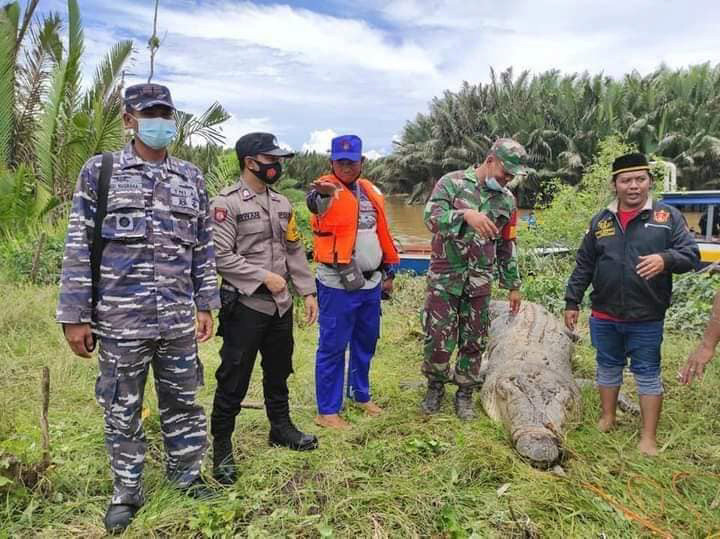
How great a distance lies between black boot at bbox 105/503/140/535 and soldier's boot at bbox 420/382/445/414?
2.10m

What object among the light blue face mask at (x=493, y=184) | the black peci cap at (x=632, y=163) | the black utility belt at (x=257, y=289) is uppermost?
the black peci cap at (x=632, y=163)

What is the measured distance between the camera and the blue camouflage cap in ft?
8.00

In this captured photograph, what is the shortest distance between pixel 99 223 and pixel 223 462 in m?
1.44

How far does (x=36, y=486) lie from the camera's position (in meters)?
2.69

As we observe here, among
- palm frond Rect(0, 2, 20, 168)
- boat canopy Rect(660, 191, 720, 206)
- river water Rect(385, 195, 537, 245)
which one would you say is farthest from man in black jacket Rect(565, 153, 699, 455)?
palm frond Rect(0, 2, 20, 168)

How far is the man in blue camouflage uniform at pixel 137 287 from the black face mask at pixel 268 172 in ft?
1.46

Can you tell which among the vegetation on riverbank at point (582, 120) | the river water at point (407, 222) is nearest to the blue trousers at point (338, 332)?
the river water at point (407, 222)

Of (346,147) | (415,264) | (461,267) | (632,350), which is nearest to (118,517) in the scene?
(346,147)

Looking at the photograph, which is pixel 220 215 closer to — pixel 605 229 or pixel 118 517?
pixel 118 517

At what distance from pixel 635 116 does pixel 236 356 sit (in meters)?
30.2

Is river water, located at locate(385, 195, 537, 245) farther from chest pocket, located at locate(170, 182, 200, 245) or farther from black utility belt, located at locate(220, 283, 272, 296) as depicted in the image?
chest pocket, located at locate(170, 182, 200, 245)

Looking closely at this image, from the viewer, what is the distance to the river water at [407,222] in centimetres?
1675

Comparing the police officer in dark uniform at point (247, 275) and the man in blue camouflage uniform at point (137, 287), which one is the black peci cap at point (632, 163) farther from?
the man in blue camouflage uniform at point (137, 287)

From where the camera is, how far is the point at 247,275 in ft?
9.62
